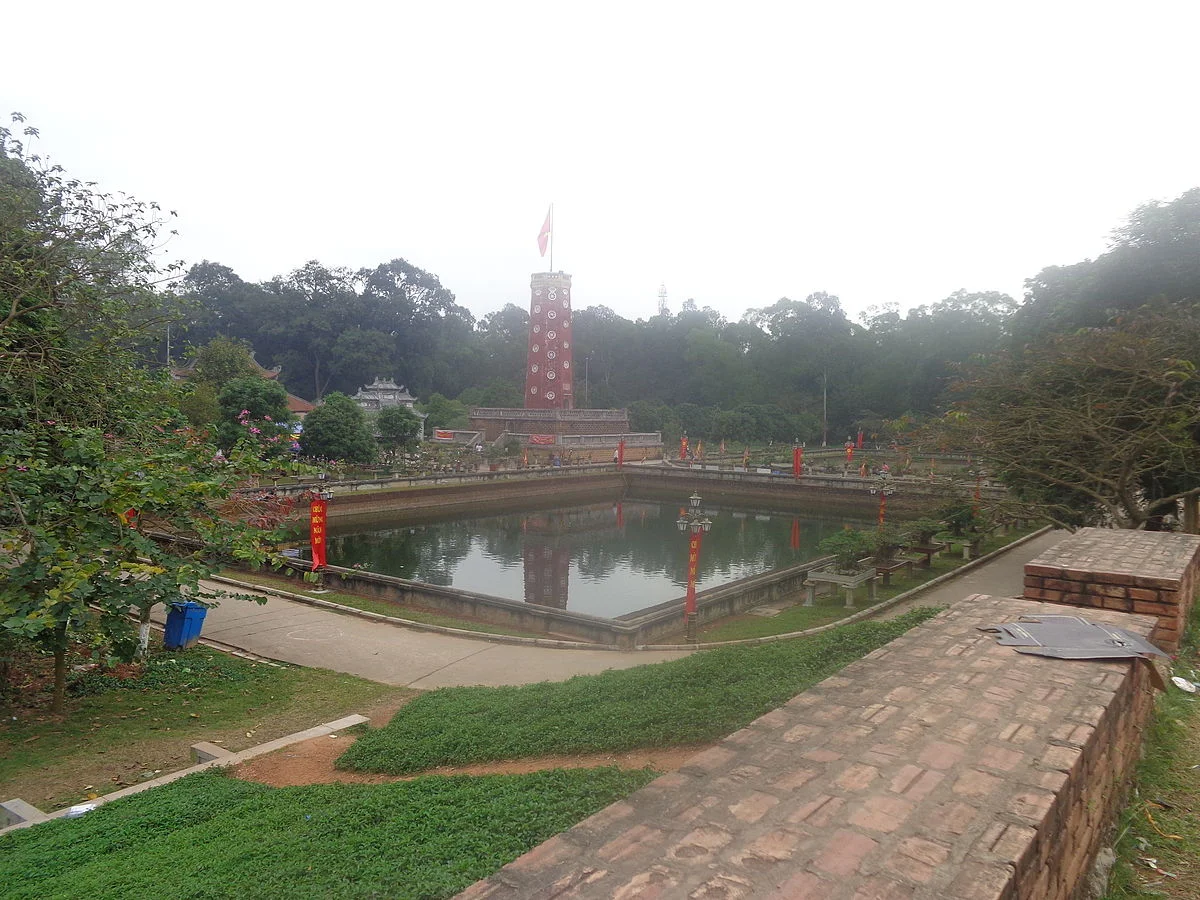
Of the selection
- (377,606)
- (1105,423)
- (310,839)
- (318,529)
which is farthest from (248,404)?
(310,839)

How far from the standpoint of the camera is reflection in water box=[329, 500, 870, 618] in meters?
15.3

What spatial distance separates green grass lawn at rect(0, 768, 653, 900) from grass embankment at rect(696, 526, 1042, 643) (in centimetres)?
614

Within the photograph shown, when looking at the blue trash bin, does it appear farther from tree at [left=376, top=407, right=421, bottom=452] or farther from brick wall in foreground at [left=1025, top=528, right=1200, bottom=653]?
tree at [left=376, top=407, right=421, bottom=452]

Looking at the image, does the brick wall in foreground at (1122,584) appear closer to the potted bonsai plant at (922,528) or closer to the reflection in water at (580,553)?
the potted bonsai plant at (922,528)

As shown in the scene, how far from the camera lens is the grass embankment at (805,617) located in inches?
379

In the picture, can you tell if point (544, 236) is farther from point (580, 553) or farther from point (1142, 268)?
point (1142, 268)

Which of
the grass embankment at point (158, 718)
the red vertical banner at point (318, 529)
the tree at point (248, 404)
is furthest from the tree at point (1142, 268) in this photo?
the tree at point (248, 404)

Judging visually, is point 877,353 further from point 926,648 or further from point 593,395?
point 926,648

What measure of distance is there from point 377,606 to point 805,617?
19.4 ft

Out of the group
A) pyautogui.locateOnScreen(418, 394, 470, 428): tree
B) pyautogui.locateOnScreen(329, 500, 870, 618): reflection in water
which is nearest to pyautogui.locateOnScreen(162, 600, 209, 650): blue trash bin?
pyautogui.locateOnScreen(329, 500, 870, 618): reflection in water

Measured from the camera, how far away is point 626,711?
4371 mm

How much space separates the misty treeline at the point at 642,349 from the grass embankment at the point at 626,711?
35211 millimetres

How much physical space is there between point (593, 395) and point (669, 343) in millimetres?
6297

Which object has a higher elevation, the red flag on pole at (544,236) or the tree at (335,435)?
the red flag on pole at (544,236)
